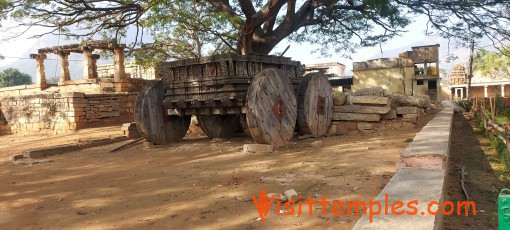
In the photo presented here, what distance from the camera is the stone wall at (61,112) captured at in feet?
37.0

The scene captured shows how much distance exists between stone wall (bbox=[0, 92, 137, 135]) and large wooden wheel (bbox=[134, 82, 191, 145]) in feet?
18.6

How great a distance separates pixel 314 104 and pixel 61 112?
8.74 meters

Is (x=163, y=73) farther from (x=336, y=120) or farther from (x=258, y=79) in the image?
(x=336, y=120)

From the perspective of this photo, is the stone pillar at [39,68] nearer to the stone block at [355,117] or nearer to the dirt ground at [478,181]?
the stone block at [355,117]

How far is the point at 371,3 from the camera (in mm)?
8320

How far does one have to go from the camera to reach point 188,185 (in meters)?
3.77

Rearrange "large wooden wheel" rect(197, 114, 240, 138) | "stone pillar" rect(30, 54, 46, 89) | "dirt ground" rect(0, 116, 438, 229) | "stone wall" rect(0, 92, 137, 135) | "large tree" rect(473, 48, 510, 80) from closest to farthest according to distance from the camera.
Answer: "dirt ground" rect(0, 116, 438, 229)
"large wooden wheel" rect(197, 114, 240, 138)
"stone wall" rect(0, 92, 137, 135)
"stone pillar" rect(30, 54, 46, 89)
"large tree" rect(473, 48, 510, 80)

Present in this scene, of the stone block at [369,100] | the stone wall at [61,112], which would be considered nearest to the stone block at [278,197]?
the stone block at [369,100]

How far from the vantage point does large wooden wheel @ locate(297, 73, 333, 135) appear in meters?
6.96

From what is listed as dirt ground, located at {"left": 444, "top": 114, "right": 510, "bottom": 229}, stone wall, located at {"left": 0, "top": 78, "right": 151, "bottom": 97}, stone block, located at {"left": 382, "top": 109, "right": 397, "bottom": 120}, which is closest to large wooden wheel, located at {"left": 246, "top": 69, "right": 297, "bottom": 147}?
dirt ground, located at {"left": 444, "top": 114, "right": 510, "bottom": 229}

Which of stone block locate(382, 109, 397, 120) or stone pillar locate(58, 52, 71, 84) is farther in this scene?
stone pillar locate(58, 52, 71, 84)

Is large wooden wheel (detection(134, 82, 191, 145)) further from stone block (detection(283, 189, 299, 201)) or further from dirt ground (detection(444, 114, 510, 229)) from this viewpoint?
dirt ground (detection(444, 114, 510, 229))

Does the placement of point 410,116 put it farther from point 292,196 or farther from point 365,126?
point 292,196

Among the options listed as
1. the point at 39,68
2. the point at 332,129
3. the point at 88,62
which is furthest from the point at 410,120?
the point at 39,68
